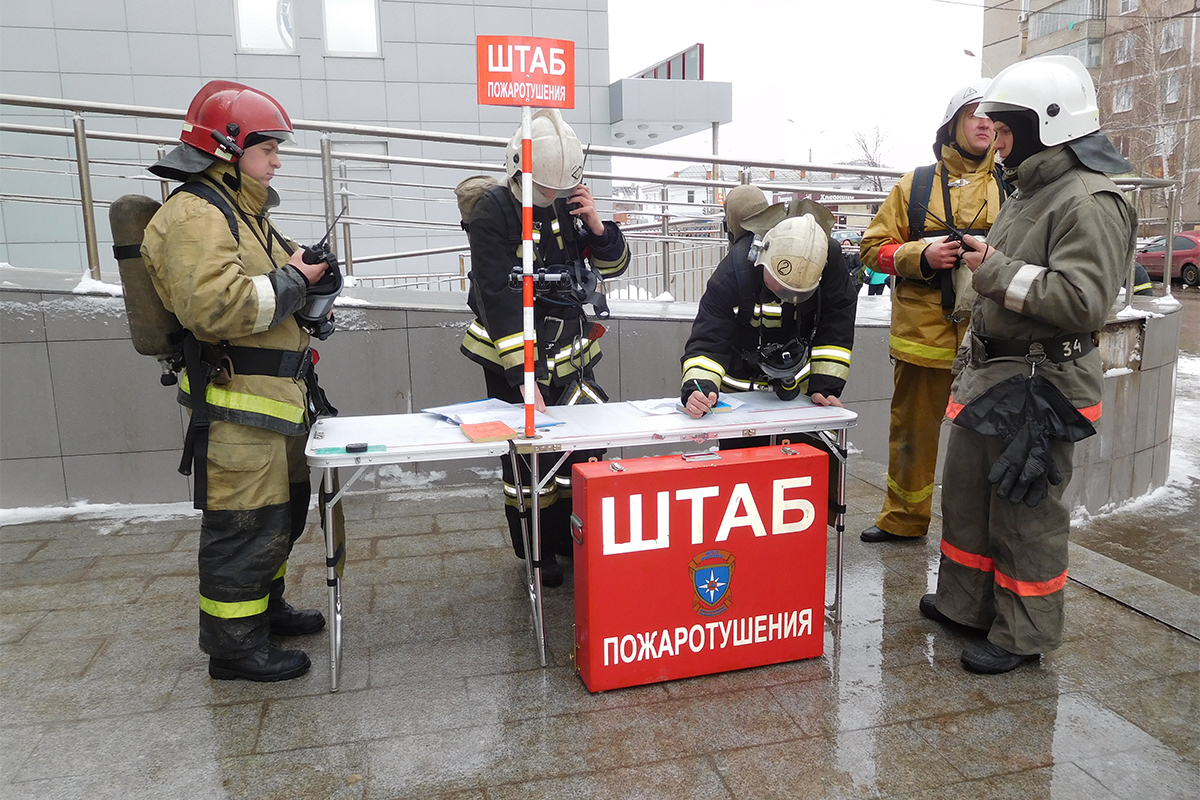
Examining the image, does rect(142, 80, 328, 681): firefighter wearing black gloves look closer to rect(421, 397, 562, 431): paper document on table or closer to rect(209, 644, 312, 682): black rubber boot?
rect(209, 644, 312, 682): black rubber boot

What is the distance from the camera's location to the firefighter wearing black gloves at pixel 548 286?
3379mm

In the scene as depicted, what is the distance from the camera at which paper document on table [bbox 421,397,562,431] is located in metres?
3.14

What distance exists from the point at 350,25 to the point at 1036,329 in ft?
48.5

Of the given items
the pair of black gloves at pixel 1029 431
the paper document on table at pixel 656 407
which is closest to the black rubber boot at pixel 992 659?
the pair of black gloves at pixel 1029 431

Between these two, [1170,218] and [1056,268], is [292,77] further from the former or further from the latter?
[1056,268]

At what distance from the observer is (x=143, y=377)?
485cm

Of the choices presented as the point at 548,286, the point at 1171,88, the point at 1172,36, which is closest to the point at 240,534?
the point at 548,286

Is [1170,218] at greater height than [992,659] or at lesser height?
greater

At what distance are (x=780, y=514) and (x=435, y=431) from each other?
134 centimetres

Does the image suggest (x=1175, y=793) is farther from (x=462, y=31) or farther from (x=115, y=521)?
(x=462, y=31)

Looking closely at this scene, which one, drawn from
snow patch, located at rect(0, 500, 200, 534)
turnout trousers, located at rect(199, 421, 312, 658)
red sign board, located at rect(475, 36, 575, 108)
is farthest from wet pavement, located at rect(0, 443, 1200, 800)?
red sign board, located at rect(475, 36, 575, 108)

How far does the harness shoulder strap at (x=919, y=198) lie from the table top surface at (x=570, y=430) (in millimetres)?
1215

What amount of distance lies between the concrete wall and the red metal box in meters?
2.48

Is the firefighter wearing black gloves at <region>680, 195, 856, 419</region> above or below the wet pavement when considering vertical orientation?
above
